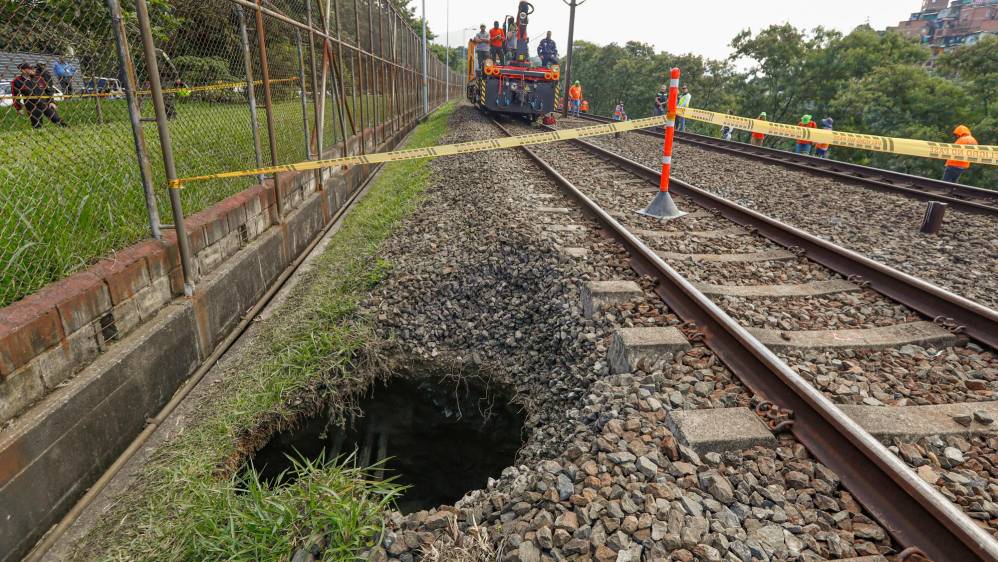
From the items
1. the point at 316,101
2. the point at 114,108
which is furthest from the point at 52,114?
the point at 316,101

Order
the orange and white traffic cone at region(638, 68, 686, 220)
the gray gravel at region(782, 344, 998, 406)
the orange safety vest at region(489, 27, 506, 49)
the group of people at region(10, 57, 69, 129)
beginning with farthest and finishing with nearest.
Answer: the orange safety vest at region(489, 27, 506, 49) → the orange and white traffic cone at region(638, 68, 686, 220) → the group of people at region(10, 57, 69, 129) → the gray gravel at region(782, 344, 998, 406)

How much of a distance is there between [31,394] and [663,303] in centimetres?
359

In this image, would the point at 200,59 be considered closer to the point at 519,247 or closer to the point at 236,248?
the point at 236,248

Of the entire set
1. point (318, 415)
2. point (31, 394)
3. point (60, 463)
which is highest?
point (31, 394)

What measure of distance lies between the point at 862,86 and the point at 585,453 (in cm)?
2719

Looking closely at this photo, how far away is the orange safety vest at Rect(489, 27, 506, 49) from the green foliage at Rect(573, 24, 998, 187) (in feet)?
36.5

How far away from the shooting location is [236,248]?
501 centimetres

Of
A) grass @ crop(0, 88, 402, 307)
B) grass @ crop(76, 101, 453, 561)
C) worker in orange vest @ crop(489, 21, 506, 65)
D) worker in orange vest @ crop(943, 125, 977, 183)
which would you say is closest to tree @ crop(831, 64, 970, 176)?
worker in orange vest @ crop(943, 125, 977, 183)

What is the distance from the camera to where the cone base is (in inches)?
239

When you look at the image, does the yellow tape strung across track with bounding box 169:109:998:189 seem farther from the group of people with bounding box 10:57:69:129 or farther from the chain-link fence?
the group of people with bounding box 10:57:69:129

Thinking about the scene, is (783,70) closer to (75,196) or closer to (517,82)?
(517,82)

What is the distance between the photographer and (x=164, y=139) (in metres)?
3.82

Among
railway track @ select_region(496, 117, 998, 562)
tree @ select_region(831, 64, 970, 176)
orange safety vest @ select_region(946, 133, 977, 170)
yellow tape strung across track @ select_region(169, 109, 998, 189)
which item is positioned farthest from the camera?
tree @ select_region(831, 64, 970, 176)

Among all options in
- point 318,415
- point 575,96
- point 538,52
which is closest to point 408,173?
point 318,415
